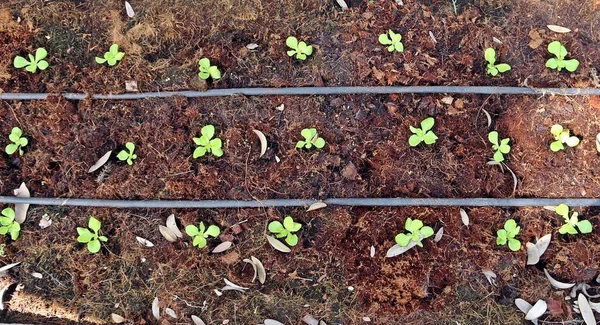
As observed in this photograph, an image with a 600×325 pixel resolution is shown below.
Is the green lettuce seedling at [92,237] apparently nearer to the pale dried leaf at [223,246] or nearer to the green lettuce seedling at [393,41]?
the pale dried leaf at [223,246]

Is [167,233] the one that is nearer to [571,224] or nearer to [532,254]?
[532,254]

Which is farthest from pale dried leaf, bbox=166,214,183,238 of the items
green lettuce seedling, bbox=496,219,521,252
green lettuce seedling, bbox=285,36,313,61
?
green lettuce seedling, bbox=496,219,521,252

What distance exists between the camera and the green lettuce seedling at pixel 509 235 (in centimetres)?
209

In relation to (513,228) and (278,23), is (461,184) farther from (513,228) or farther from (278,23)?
(278,23)

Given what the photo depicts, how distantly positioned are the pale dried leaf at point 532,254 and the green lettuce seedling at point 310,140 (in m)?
1.09

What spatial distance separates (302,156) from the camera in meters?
2.19

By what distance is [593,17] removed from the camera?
2.29m

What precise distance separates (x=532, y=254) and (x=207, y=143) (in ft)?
5.35

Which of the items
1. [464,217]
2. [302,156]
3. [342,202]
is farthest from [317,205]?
[464,217]

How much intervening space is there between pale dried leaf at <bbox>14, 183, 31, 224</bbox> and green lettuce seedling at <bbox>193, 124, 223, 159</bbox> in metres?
0.88

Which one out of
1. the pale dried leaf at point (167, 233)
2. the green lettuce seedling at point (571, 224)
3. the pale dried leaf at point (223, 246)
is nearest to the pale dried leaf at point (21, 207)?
the pale dried leaf at point (167, 233)

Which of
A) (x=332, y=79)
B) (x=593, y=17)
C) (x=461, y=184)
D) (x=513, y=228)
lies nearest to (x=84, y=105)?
(x=332, y=79)

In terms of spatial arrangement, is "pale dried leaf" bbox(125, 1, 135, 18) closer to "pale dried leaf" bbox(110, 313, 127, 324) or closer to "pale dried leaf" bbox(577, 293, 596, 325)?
"pale dried leaf" bbox(110, 313, 127, 324)

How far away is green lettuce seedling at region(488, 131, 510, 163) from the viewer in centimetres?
214
